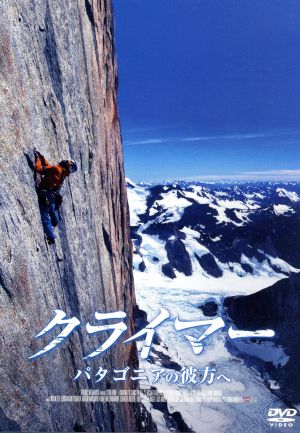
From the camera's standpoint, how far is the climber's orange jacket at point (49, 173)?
7.67 metres

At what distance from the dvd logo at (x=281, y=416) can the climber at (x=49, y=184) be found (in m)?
7.82

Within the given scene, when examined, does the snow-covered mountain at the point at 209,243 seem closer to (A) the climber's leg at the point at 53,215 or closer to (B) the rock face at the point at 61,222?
(B) the rock face at the point at 61,222

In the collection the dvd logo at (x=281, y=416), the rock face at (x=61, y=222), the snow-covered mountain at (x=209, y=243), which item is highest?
the rock face at (x=61, y=222)

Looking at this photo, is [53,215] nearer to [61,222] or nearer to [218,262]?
[61,222]

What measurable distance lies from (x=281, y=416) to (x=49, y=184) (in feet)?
29.3

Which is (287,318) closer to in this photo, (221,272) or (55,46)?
(55,46)

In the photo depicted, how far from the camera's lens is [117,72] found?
1631 centimetres

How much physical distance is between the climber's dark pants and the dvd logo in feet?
25.8

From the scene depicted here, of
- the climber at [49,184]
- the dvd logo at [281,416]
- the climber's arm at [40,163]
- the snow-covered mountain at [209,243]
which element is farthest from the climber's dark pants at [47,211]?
the snow-covered mountain at [209,243]

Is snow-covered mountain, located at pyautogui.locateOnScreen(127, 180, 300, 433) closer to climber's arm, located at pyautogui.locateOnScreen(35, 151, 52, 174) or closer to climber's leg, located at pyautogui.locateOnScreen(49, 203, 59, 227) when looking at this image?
climber's leg, located at pyautogui.locateOnScreen(49, 203, 59, 227)

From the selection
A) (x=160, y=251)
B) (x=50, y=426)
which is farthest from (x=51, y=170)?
(x=160, y=251)

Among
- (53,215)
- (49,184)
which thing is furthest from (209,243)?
(49,184)

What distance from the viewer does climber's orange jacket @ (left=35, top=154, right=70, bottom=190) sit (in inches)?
302

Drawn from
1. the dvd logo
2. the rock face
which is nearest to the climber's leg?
the rock face
